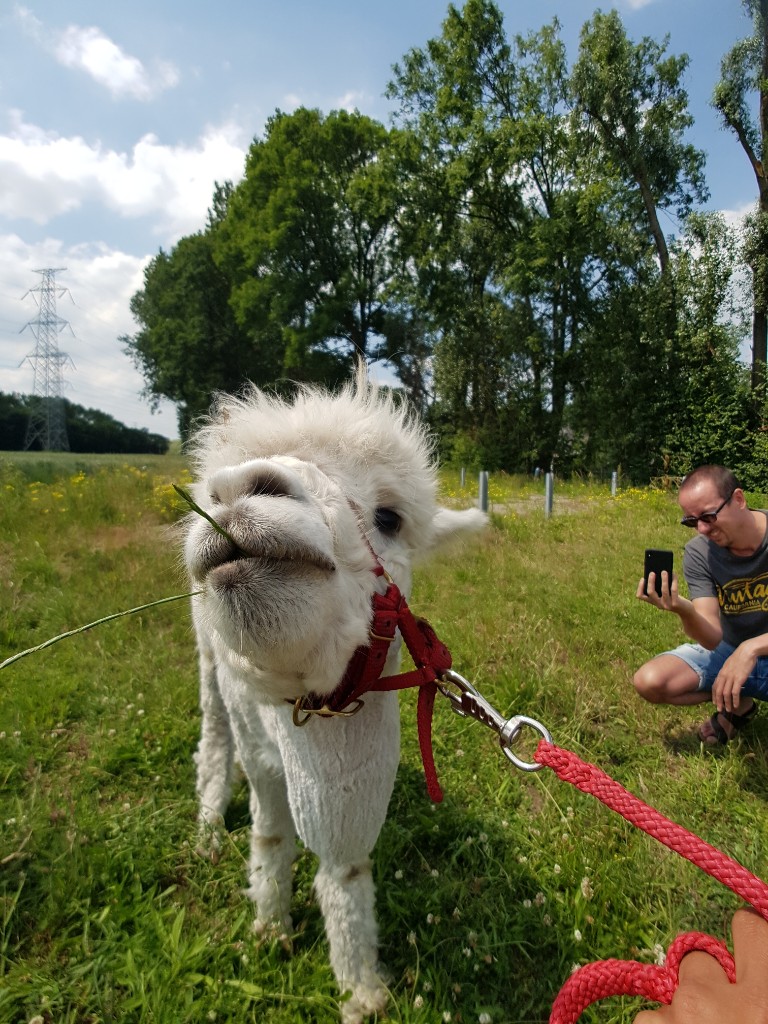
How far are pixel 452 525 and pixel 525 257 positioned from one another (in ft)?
74.1

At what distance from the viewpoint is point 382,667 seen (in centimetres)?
143

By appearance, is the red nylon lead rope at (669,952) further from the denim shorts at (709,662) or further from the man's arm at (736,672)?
the denim shorts at (709,662)

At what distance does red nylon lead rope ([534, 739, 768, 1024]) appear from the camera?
907 millimetres

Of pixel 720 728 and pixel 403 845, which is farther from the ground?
pixel 720 728

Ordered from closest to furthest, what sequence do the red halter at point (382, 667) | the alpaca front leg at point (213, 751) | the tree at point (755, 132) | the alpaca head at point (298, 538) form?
1. the alpaca head at point (298, 538)
2. the red halter at point (382, 667)
3. the alpaca front leg at point (213, 751)
4. the tree at point (755, 132)

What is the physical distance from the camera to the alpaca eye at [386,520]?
172 cm

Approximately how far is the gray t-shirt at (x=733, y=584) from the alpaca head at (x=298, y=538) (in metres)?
2.39

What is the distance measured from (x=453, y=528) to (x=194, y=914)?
188 cm

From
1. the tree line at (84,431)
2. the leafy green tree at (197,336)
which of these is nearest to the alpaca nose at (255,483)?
the leafy green tree at (197,336)

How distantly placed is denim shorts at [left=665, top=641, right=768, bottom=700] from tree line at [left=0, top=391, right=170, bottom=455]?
112 feet

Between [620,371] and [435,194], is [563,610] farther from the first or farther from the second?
[435,194]

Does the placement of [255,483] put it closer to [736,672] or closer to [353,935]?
[353,935]

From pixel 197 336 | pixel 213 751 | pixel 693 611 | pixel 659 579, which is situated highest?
pixel 197 336

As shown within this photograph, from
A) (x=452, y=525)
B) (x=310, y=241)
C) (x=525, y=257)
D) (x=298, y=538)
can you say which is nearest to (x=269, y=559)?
(x=298, y=538)
